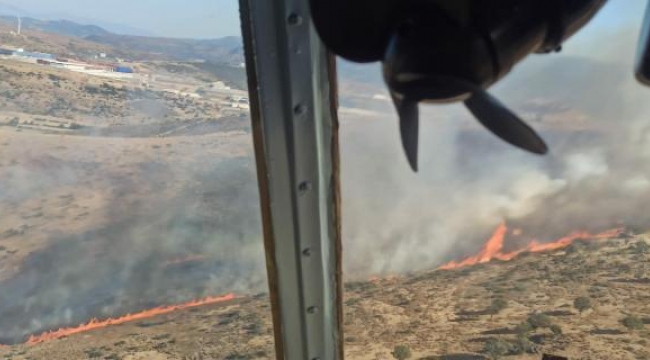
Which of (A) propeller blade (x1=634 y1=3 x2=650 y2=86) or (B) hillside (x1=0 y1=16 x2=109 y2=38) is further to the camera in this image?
(B) hillside (x1=0 y1=16 x2=109 y2=38)

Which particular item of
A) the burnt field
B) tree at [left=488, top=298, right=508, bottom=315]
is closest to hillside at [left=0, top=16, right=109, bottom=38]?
the burnt field

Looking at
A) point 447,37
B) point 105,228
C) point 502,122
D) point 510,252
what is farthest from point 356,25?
point 105,228

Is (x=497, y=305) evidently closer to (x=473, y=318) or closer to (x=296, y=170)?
(x=473, y=318)

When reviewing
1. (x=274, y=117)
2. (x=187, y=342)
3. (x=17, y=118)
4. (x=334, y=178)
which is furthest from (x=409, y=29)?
(x=17, y=118)

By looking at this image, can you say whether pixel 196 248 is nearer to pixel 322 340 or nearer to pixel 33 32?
pixel 33 32

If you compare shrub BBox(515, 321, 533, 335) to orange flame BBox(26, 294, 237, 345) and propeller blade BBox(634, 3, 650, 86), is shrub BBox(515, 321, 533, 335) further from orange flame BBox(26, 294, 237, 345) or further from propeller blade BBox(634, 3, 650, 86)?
propeller blade BBox(634, 3, 650, 86)

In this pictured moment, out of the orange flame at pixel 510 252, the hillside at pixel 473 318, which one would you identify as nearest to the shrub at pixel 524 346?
the hillside at pixel 473 318

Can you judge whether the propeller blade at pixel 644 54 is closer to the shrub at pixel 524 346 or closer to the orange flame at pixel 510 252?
the shrub at pixel 524 346
